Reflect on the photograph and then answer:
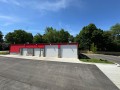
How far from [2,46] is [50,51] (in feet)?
138

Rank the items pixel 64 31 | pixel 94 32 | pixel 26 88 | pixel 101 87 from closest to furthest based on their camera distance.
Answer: pixel 26 88 < pixel 101 87 < pixel 94 32 < pixel 64 31

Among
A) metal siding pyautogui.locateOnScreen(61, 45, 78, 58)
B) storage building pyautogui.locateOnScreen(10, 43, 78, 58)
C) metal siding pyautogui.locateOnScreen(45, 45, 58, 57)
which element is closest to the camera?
metal siding pyautogui.locateOnScreen(61, 45, 78, 58)

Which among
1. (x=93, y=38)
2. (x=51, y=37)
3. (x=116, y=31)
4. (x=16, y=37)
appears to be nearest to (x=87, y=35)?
(x=93, y=38)

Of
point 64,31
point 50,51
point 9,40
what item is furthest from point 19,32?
point 50,51

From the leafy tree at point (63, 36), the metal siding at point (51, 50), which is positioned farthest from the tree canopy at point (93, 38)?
the metal siding at point (51, 50)

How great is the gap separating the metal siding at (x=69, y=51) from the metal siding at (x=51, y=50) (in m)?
1.69

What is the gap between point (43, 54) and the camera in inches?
1185

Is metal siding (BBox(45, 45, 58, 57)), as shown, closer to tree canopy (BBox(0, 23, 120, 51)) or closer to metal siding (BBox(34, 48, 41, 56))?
metal siding (BBox(34, 48, 41, 56))

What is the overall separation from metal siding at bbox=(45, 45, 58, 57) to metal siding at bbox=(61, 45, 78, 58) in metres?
1.69

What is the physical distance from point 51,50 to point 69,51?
4.33 meters

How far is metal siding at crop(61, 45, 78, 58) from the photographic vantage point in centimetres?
2734

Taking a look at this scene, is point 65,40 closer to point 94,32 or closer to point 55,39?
point 55,39

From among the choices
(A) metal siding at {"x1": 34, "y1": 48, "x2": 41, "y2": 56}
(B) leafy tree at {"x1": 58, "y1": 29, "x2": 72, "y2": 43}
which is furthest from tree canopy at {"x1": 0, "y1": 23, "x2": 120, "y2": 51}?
(A) metal siding at {"x1": 34, "y1": 48, "x2": 41, "y2": 56}

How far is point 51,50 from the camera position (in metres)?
29.5
